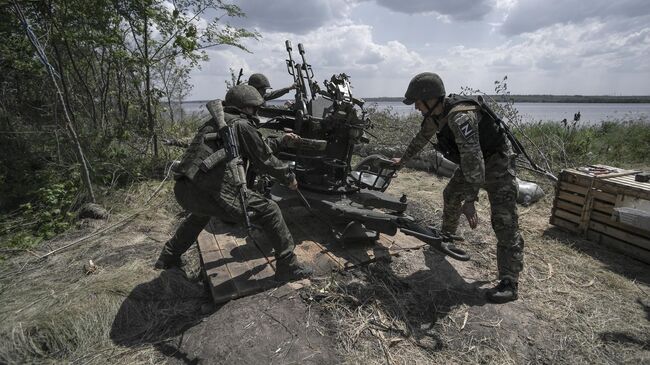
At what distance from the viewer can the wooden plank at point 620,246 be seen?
4.53m

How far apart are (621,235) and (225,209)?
496 cm

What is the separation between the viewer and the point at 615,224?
4.86 meters

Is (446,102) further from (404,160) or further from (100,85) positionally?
(100,85)

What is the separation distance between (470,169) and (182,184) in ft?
8.78

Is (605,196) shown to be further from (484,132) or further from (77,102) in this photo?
(77,102)

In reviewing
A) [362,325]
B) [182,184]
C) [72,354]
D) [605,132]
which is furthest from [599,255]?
[605,132]

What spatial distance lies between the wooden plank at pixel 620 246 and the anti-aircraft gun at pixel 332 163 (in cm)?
226

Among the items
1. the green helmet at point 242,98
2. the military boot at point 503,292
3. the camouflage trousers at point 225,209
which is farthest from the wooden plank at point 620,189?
the green helmet at point 242,98

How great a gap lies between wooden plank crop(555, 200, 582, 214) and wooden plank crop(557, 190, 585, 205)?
50 mm

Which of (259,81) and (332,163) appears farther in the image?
(259,81)

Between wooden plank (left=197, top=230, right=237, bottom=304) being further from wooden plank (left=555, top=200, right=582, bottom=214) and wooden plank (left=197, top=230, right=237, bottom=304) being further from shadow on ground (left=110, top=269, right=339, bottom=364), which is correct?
wooden plank (left=555, top=200, right=582, bottom=214)

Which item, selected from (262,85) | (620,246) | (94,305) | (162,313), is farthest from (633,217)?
(94,305)

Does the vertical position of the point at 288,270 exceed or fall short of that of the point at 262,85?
it falls short

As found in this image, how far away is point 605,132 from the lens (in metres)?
13.1
